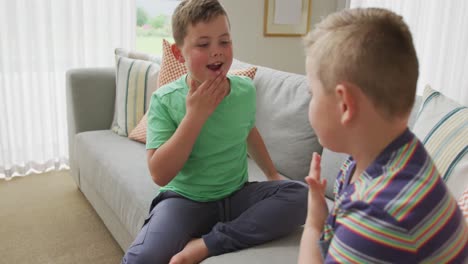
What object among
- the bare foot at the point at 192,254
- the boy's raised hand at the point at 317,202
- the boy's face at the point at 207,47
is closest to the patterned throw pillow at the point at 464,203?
the boy's raised hand at the point at 317,202

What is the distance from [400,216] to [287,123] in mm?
1216

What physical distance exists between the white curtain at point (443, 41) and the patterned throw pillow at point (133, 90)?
7.28 feet

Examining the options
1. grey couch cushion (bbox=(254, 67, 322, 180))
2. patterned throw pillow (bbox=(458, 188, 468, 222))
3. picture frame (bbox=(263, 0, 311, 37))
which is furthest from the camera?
picture frame (bbox=(263, 0, 311, 37))

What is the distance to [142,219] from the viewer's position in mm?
1632

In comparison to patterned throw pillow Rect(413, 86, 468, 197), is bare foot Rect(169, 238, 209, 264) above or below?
below

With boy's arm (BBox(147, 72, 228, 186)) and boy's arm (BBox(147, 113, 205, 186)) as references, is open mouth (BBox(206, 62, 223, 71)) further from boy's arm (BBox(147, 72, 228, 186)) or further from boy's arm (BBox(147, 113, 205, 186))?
Answer: boy's arm (BBox(147, 113, 205, 186))

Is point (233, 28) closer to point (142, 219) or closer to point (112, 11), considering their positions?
point (112, 11)

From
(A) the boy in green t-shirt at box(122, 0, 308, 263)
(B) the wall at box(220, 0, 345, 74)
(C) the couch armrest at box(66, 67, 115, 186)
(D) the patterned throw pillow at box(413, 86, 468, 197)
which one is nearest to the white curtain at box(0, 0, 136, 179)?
(C) the couch armrest at box(66, 67, 115, 186)

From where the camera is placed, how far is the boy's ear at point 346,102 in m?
0.73

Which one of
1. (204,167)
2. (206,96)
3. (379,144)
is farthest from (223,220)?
(379,144)

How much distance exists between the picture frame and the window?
2.69 feet

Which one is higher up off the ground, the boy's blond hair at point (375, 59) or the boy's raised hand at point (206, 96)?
the boy's blond hair at point (375, 59)

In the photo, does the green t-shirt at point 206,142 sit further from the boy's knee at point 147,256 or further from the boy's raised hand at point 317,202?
the boy's raised hand at point 317,202

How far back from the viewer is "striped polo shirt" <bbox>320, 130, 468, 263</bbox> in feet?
2.27
